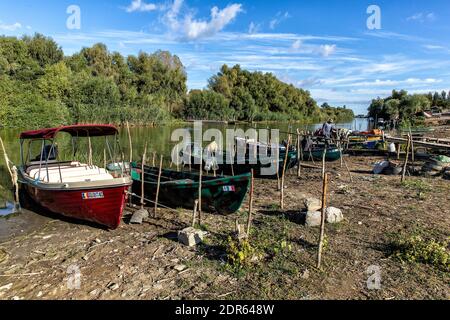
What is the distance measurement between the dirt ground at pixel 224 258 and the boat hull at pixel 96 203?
1.00ft

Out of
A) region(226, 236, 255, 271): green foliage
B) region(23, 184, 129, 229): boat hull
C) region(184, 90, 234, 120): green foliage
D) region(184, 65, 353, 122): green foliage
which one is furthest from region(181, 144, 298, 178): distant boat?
region(184, 65, 353, 122): green foliage

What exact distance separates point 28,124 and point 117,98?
14.1 m

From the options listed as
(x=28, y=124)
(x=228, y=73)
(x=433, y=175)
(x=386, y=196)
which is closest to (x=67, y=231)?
(x=386, y=196)

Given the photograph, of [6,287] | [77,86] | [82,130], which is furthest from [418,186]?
[77,86]

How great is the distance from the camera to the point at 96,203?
8.46 metres

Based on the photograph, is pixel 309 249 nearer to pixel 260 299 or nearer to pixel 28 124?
pixel 260 299

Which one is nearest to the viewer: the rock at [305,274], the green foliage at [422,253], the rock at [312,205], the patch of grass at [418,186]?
the rock at [305,274]

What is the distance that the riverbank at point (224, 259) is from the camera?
17.8 ft

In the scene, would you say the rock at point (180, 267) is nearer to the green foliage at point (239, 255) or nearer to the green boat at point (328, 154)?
the green foliage at point (239, 255)

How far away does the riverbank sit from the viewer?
5.43m

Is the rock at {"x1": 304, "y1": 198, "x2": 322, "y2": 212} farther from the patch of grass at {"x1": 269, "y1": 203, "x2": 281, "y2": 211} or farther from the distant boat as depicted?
the distant boat

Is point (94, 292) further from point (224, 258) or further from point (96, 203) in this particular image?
point (96, 203)

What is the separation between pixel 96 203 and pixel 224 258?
3.87 metres

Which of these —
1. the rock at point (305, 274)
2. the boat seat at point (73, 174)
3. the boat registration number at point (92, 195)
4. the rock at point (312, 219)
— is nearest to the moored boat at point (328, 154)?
the rock at point (312, 219)
